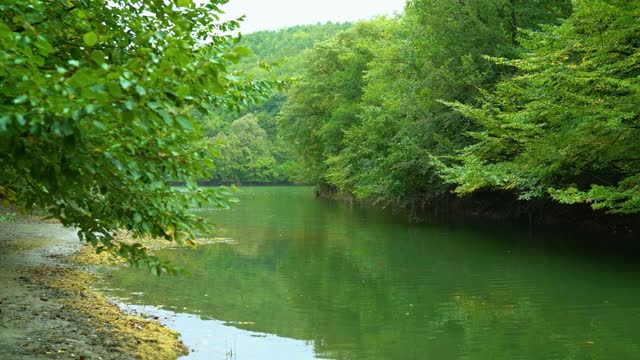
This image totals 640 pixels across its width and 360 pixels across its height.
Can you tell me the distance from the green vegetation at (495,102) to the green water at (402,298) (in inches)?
88.5

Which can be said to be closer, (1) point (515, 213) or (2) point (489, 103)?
(2) point (489, 103)

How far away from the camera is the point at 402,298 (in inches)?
581

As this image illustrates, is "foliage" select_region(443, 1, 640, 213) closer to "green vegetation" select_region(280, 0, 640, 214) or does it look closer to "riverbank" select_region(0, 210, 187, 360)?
"green vegetation" select_region(280, 0, 640, 214)

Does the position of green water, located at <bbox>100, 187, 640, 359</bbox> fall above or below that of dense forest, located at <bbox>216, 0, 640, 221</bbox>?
below

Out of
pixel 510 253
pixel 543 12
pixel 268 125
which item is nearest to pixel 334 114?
pixel 543 12

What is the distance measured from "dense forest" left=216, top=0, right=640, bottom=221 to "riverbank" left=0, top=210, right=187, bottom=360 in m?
4.69

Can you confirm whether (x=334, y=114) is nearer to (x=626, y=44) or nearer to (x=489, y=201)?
(x=489, y=201)

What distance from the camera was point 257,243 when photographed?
2586 cm

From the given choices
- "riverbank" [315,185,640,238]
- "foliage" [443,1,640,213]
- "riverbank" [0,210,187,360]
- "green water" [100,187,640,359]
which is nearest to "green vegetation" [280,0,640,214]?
"foliage" [443,1,640,213]

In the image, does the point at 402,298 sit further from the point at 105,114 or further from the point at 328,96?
the point at 328,96

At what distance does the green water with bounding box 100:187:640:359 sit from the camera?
35.2ft

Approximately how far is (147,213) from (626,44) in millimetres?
15706

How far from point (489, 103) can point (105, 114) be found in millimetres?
21342

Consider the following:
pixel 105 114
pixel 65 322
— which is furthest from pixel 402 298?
pixel 105 114
